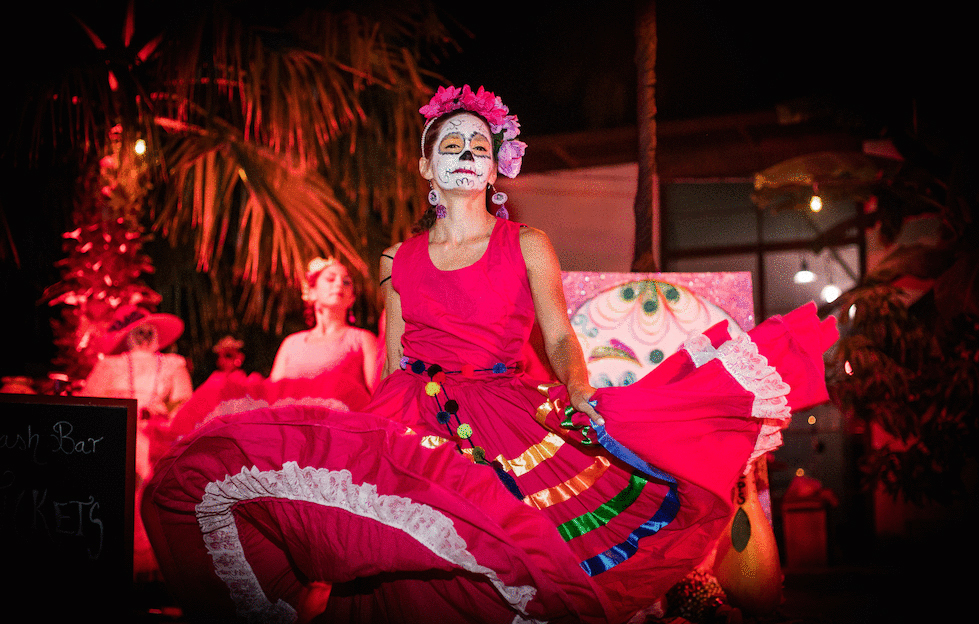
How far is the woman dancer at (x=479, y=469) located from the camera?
1.76 meters

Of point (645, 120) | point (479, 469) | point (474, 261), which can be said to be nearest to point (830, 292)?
point (645, 120)

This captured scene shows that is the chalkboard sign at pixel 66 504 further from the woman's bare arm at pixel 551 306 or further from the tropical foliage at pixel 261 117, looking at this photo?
the tropical foliage at pixel 261 117

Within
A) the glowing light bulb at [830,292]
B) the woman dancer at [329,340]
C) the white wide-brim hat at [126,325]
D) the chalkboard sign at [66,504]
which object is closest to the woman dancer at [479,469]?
the chalkboard sign at [66,504]

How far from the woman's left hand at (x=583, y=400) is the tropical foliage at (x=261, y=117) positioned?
258 centimetres

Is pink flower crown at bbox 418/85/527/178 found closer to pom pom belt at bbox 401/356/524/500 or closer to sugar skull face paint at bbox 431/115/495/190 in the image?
sugar skull face paint at bbox 431/115/495/190

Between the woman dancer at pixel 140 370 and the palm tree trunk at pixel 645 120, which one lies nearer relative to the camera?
the palm tree trunk at pixel 645 120

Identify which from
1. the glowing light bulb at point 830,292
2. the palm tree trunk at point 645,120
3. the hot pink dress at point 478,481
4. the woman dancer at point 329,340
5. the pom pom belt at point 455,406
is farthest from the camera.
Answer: the glowing light bulb at point 830,292

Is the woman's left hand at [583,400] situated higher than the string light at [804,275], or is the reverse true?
the string light at [804,275]

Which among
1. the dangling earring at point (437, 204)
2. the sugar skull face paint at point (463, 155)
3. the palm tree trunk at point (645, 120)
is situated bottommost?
the dangling earring at point (437, 204)

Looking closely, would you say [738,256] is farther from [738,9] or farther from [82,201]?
[82,201]

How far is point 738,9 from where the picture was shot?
12.0 ft

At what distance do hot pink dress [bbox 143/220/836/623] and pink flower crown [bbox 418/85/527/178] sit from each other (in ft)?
1.14

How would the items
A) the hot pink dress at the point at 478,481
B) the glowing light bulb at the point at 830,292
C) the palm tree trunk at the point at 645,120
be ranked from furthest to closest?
the glowing light bulb at the point at 830,292, the palm tree trunk at the point at 645,120, the hot pink dress at the point at 478,481

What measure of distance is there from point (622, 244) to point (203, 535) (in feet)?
10.5
